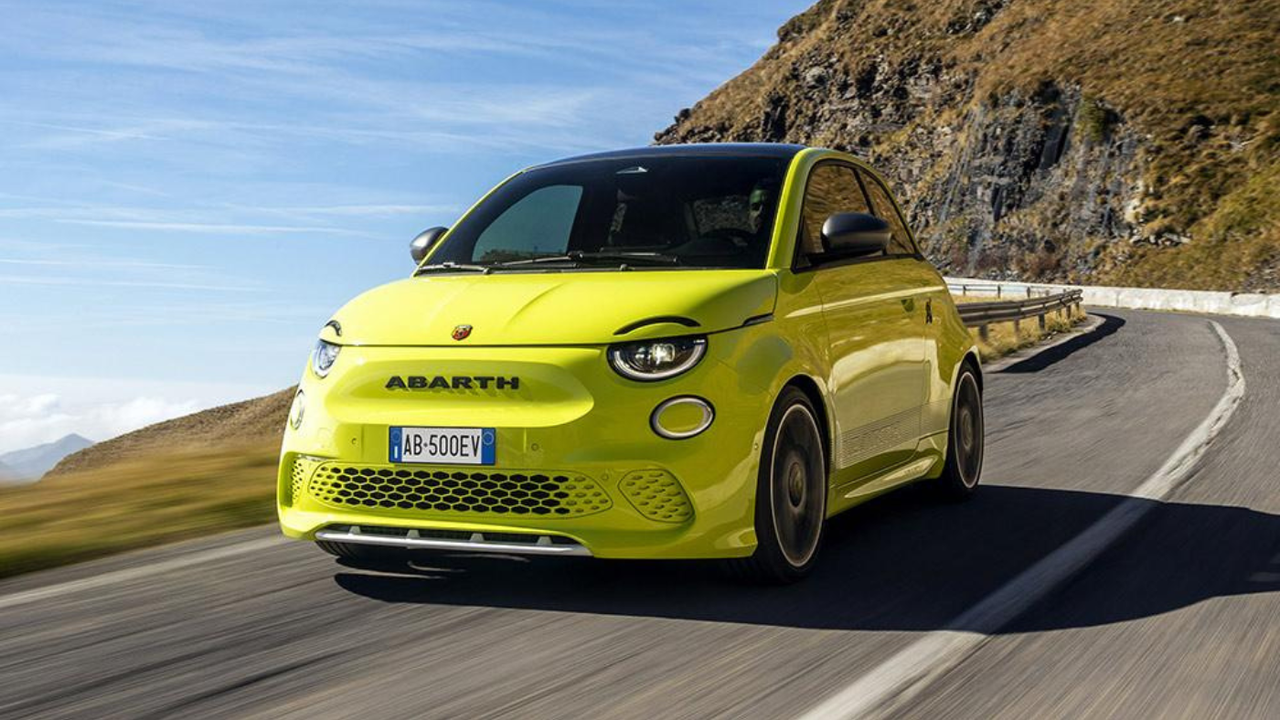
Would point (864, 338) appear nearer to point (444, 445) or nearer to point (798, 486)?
point (798, 486)

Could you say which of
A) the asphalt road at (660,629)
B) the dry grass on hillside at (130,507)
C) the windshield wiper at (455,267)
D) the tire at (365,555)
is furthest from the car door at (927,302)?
the dry grass on hillside at (130,507)

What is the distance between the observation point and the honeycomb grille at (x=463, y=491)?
16.1ft

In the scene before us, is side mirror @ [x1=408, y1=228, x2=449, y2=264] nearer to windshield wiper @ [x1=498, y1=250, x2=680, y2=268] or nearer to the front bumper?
windshield wiper @ [x1=498, y1=250, x2=680, y2=268]

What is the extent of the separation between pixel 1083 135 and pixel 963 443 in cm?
6856

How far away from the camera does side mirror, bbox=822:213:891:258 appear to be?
582cm

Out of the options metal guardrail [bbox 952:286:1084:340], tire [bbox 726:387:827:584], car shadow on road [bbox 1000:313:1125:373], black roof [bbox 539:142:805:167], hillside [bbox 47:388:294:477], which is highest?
black roof [bbox 539:142:805:167]

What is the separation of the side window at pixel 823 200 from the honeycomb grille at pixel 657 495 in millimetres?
1332

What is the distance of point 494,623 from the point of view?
4.91 m

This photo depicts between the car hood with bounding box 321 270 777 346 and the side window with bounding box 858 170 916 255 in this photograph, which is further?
the side window with bounding box 858 170 916 255

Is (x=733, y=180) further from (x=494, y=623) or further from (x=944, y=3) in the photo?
(x=944, y=3)

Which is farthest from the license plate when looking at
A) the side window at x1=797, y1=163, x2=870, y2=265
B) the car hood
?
the side window at x1=797, y1=163, x2=870, y2=265

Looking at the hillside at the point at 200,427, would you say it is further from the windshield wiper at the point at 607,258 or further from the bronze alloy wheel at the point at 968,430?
the windshield wiper at the point at 607,258

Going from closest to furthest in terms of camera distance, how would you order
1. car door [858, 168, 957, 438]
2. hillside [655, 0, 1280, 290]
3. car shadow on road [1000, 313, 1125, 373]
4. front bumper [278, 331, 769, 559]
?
front bumper [278, 331, 769, 559]
car door [858, 168, 957, 438]
car shadow on road [1000, 313, 1125, 373]
hillside [655, 0, 1280, 290]

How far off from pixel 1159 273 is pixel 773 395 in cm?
6304
